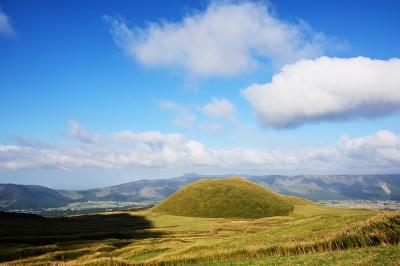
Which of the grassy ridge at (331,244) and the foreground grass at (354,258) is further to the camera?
the grassy ridge at (331,244)

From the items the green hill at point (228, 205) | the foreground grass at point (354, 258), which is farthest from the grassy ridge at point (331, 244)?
the green hill at point (228, 205)

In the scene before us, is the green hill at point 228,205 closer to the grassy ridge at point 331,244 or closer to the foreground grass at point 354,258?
the grassy ridge at point 331,244

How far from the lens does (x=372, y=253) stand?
87.3ft

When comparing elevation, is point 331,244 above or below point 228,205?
above

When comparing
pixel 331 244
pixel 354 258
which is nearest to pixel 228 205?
pixel 331 244

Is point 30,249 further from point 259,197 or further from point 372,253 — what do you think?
point 259,197

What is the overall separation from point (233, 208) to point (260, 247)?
458 feet

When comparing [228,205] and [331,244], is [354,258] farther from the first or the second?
[228,205]

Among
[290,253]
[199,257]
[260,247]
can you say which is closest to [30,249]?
[199,257]

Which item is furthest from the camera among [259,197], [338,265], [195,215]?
[259,197]

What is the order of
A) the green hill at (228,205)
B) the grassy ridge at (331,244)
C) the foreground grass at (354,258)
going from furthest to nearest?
the green hill at (228,205) → the grassy ridge at (331,244) → the foreground grass at (354,258)

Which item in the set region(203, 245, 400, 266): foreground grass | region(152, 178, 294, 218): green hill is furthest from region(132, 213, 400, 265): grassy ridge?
region(152, 178, 294, 218): green hill

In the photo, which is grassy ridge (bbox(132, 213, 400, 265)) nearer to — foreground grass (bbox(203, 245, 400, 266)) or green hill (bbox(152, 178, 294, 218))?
foreground grass (bbox(203, 245, 400, 266))

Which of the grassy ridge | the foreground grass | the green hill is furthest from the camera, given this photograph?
the green hill
